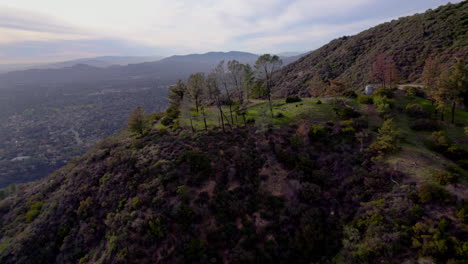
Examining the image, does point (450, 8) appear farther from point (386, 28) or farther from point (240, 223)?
point (240, 223)

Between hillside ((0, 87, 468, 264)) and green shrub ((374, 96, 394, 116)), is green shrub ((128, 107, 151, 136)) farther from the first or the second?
green shrub ((374, 96, 394, 116))

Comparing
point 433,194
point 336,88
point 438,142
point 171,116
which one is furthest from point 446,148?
point 171,116

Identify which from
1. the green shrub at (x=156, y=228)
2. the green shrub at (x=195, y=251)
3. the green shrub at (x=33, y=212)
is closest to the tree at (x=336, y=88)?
the green shrub at (x=195, y=251)

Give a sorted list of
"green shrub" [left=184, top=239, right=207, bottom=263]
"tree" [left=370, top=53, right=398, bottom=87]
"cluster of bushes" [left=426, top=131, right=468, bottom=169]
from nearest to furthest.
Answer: "green shrub" [left=184, top=239, right=207, bottom=263], "cluster of bushes" [left=426, top=131, right=468, bottom=169], "tree" [left=370, top=53, right=398, bottom=87]

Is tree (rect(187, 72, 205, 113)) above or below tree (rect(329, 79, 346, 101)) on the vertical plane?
above

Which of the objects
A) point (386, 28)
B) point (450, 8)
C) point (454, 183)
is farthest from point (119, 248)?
point (386, 28)

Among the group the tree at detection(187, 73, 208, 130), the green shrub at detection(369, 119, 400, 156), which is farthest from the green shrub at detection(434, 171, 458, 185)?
the tree at detection(187, 73, 208, 130)

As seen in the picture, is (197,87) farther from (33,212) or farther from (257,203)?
(33,212)

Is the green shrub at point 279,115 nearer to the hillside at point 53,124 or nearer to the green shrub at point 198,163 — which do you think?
A: the green shrub at point 198,163
